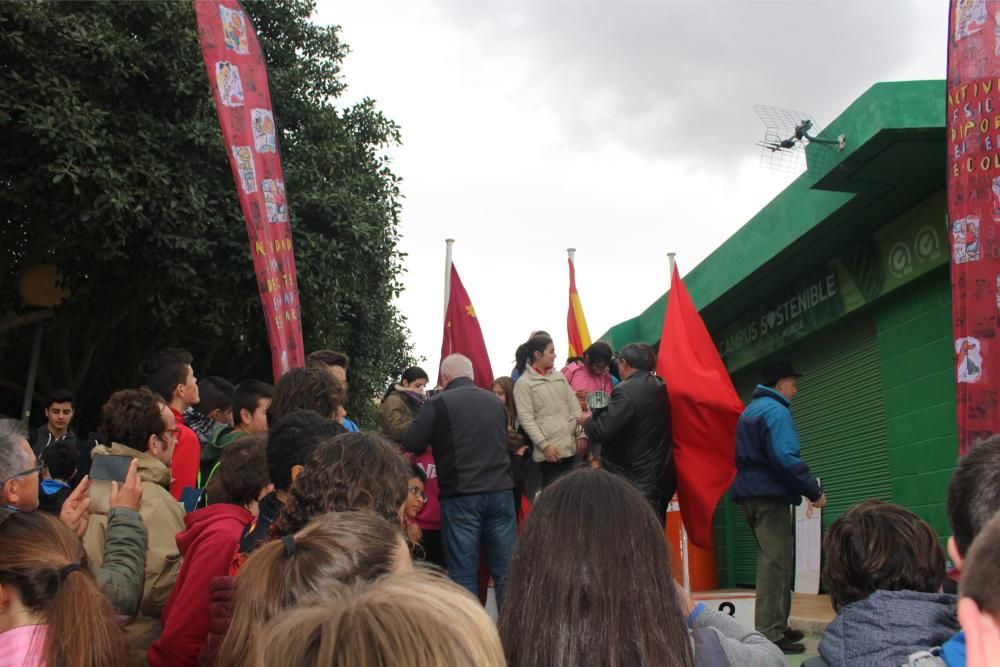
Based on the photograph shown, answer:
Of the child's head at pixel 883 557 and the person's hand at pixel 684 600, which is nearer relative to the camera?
the person's hand at pixel 684 600

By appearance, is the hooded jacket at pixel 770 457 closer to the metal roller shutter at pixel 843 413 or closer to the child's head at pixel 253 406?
the child's head at pixel 253 406

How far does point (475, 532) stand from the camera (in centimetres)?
640

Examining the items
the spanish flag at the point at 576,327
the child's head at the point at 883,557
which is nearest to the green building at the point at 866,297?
Result: the spanish flag at the point at 576,327

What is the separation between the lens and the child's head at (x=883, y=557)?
3045 mm

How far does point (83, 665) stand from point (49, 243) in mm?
13225

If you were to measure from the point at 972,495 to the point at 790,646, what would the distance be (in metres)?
4.60

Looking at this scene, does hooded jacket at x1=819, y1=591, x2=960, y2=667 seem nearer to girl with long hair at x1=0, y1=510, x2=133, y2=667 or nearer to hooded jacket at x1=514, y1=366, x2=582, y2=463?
girl with long hair at x1=0, y1=510, x2=133, y2=667

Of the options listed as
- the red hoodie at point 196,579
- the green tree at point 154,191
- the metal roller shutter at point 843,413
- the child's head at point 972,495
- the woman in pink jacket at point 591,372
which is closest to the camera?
the child's head at point 972,495

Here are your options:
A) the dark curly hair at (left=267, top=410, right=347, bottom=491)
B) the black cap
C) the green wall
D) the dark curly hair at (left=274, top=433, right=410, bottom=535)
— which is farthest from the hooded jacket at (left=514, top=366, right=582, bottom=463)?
the dark curly hair at (left=274, top=433, right=410, bottom=535)

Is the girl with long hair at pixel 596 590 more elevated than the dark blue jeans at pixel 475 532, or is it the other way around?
the girl with long hair at pixel 596 590

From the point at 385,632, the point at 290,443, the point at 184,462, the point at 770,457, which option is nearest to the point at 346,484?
the point at 290,443

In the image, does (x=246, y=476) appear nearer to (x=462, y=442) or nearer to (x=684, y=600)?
(x=684, y=600)

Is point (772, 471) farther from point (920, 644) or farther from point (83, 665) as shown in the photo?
point (83, 665)

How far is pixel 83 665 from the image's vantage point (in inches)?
106
